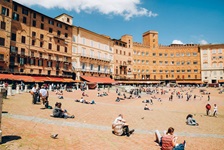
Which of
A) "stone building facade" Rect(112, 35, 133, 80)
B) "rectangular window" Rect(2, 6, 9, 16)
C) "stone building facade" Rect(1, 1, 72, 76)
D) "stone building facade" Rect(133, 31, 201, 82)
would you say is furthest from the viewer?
"stone building facade" Rect(133, 31, 201, 82)

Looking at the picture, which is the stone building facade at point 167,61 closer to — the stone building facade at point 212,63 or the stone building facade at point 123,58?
the stone building facade at point 212,63

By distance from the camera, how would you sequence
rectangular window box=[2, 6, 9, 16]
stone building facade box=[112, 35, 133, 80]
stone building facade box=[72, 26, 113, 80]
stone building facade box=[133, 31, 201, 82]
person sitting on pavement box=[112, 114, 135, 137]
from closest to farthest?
person sitting on pavement box=[112, 114, 135, 137], rectangular window box=[2, 6, 9, 16], stone building facade box=[72, 26, 113, 80], stone building facade box=[112, 35, 133, 80], stone building facade box=[133, 31, 201, 82]

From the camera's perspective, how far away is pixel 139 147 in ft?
26.2

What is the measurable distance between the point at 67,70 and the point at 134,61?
101 feet

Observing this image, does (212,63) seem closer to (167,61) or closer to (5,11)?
(167,61)

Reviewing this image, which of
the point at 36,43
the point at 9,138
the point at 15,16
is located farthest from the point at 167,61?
the point at 9,138

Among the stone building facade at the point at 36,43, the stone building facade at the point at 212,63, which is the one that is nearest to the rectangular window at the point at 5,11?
the stone building facade at the point at 36,43

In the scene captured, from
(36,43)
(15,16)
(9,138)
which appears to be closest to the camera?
(9,138)

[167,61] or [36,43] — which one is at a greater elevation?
[167,61]

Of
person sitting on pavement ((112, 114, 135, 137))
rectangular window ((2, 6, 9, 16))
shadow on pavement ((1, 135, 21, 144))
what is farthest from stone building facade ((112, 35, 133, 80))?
shadow on pavement ((1, 135, 21, 144))

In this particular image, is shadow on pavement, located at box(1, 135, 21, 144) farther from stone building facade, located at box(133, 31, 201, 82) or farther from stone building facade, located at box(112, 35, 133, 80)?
stone building facade, located at box(133, 31, 201, 82)

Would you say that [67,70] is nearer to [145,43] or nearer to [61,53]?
[61,53]

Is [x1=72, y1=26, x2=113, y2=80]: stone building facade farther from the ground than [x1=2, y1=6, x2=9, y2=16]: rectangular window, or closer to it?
closer to it

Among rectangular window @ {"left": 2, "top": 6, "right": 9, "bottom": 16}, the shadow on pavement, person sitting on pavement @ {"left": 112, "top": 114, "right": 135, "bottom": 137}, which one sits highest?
rectangular window @ {"left": 2, "top": 6, "right": 9, "bottom": 16}
